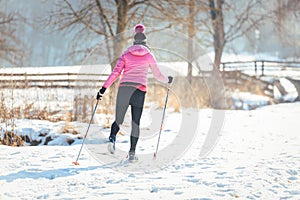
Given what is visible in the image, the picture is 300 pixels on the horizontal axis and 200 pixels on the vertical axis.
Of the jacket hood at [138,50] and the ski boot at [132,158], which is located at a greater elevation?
the jacket hood at [138,50]

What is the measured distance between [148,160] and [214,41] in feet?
40.7

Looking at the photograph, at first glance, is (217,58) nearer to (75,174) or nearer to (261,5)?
(261,5)

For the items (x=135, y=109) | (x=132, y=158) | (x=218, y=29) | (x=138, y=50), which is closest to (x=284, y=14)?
(x=218, y=29)

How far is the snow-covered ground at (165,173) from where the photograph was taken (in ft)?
10.9

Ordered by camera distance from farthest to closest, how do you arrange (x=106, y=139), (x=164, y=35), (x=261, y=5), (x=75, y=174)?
(x=261, y=5) < (x=164, y=35) < (x=106, y=139) < (x=75, y=174)

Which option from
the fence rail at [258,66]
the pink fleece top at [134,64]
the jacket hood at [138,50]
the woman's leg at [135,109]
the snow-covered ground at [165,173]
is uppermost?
the fence rail at [258,66]

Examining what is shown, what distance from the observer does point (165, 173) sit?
13.4 ft

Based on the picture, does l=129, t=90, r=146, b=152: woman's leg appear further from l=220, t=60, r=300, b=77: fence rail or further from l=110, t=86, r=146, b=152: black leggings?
l=220, t=60, r=300, b=77: fence rail

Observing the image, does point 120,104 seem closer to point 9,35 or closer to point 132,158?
point 132,158

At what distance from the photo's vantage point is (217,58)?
1631 cm

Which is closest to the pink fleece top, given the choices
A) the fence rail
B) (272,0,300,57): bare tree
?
(272,0,300,57): bare tree

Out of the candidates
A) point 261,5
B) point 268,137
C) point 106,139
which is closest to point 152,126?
point 106,139

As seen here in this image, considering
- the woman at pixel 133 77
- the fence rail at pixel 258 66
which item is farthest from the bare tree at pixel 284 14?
the woman at pixel 133 77

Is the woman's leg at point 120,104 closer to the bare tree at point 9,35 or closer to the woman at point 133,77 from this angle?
the woman at point 133,77
